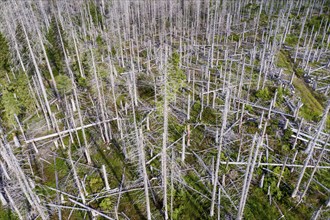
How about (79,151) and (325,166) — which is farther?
(79,151)

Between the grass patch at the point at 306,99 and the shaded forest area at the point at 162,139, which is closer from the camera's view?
the shaded forest area at the point at 162,139

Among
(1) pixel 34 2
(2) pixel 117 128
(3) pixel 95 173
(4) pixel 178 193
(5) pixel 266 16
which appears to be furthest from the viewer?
(5) pixel 266 16

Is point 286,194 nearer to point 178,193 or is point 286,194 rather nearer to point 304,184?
point 304,184

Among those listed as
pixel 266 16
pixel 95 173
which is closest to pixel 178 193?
pixel 95 173

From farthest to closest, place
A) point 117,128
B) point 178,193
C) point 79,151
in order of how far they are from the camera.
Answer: point 117,128 → point 79,151 → point 178,193

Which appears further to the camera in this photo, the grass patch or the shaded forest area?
the grass patch

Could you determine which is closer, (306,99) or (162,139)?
(162,139)

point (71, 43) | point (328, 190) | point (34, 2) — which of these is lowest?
point (328, 190)

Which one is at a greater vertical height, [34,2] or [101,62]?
[34,2]
